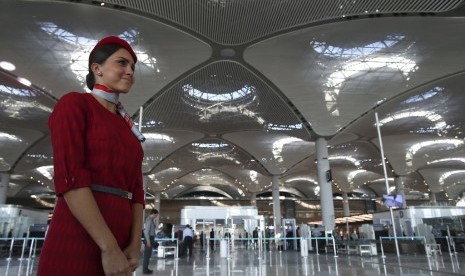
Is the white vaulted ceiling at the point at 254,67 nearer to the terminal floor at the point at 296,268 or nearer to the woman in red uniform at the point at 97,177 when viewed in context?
the terminal floor at the point at 296,268

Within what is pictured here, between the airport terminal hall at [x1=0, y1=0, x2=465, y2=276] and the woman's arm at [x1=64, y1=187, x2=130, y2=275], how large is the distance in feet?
0.05

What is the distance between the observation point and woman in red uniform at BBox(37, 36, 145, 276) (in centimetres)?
122

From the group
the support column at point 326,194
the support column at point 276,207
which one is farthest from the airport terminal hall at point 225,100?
the support column at point 276,207

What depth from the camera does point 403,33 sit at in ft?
54.2

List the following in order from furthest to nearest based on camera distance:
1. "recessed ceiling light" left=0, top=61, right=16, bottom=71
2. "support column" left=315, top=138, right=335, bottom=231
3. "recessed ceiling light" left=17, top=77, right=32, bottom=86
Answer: "support column" left=315, top=138, right=335, bottom=231 < "recessed ceiling light" left=17, top=77, right=32, bottom=86 < "recessed ceiling light" left=0, top=61, right=16, bottom=71

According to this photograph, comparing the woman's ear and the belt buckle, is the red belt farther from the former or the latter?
the woman's ear

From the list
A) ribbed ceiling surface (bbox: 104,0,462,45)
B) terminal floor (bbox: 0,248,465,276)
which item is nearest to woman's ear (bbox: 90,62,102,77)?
terminal floor (bbox: 0,248,465,276)

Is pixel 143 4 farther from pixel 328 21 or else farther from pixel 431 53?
pixel 431 53

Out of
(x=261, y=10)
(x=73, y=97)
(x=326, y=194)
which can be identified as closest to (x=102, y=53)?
(x=73, y=97)

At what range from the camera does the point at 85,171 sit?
126 cm

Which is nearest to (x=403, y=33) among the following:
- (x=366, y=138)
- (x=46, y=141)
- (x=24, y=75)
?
(x=366, y=138)

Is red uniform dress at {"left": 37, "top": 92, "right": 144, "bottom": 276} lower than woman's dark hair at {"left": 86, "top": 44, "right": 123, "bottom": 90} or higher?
lower

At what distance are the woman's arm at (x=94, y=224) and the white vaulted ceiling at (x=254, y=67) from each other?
Answer: 12341 mm

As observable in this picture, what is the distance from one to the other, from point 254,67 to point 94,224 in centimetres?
1939
